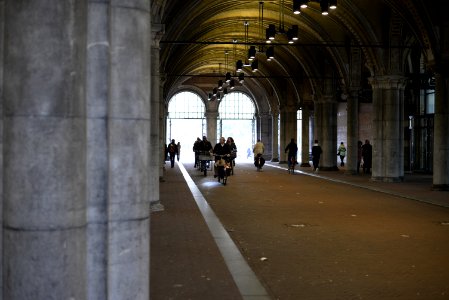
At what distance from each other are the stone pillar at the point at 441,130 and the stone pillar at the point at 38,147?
18048 mm

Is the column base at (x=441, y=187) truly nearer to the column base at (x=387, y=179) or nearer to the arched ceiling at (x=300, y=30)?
the column base at (x=387, y=179)

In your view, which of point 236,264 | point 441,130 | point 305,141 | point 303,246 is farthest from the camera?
point 305,141

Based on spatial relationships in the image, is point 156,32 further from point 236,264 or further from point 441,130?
point 441,130

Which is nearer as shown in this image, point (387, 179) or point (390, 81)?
point (387, 179)

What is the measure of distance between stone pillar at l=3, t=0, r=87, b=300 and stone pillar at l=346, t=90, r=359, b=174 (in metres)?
26.6

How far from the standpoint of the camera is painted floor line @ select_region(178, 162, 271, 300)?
6.68 metres

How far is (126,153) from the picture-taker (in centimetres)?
485

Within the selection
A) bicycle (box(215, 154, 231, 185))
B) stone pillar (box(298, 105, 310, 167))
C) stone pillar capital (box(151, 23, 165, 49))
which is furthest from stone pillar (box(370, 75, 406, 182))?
stone pillar (box(298, 105, 310, 167))

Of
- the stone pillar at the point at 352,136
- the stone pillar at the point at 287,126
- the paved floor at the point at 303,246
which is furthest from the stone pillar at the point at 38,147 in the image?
the stone pillar at the point at 287,126

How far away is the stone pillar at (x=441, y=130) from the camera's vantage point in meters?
20.7

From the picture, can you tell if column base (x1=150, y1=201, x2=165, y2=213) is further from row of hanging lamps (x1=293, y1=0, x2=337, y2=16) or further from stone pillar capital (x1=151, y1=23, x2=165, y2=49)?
row of hanging lamps (x1=293, y1=0, x2=337, y2=16)

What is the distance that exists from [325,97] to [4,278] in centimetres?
3135

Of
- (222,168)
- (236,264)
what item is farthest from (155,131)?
(222,168)

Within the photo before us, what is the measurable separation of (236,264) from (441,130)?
1463cm
